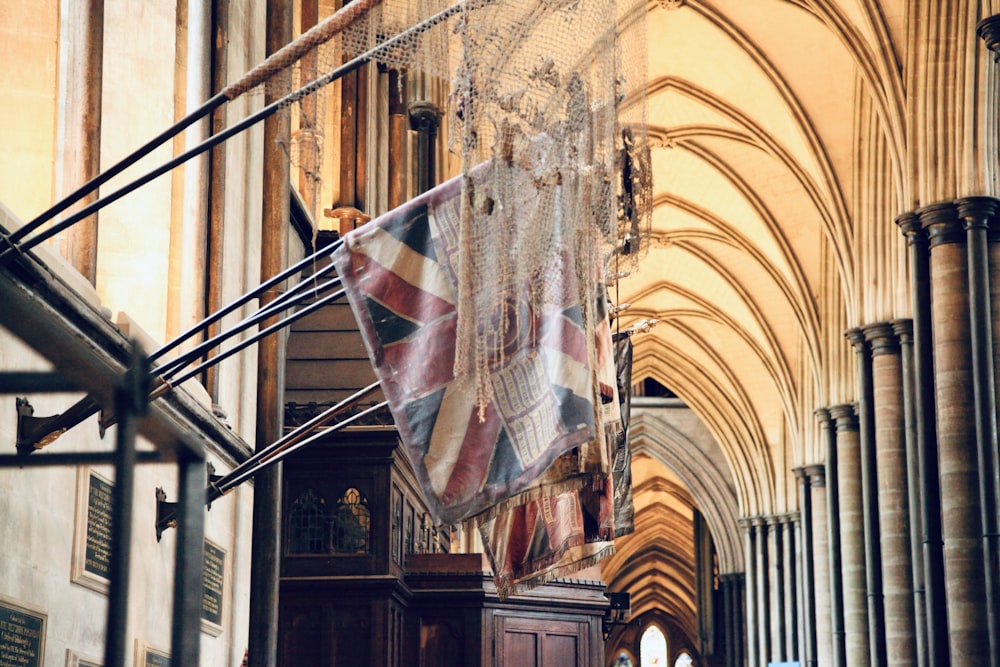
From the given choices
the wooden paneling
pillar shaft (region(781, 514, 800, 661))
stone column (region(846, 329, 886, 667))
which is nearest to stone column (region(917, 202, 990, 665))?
the wooden paneling

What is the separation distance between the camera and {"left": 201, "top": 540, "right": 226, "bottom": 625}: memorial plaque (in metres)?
6.72

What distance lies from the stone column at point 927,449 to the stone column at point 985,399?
0.66 meters

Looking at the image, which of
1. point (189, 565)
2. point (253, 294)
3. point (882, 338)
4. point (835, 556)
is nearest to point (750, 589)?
point (835, 556)

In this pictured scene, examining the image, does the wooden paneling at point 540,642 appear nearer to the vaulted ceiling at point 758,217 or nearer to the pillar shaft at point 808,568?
the vaulted ceiling at point 758,217

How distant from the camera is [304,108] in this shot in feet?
14.1

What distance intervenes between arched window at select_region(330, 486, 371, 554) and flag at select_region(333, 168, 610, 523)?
612 centimetres

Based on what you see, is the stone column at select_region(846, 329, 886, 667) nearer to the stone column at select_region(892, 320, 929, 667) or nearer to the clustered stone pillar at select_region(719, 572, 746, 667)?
the stone column at select_region(892, 320, 929, 667)

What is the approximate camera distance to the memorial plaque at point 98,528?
5.18 meters

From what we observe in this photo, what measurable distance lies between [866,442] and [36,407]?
18145mm

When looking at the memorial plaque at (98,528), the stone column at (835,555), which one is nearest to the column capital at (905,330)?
the stone column at (835,555)

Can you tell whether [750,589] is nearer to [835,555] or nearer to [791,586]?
[791,586]

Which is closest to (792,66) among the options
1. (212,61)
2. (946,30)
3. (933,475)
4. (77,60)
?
(946,30)

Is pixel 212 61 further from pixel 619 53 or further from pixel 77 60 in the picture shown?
pixel 619 53

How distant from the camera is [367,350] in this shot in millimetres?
5715
